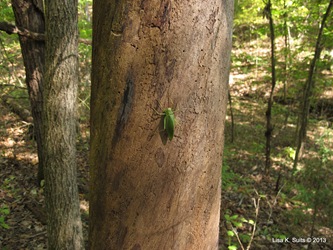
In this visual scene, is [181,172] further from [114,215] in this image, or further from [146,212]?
[114,215]

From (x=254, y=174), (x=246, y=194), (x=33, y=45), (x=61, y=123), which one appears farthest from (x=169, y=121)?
(x=254, y=174)

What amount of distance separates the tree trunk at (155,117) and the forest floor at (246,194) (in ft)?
8.02

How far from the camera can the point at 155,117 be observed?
934 millimetres

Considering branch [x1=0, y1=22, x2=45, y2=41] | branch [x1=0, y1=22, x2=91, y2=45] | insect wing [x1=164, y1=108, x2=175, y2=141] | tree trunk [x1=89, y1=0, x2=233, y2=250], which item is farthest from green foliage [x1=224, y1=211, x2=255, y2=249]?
branch [x1=0, y1=22, x2=45, y2=41]

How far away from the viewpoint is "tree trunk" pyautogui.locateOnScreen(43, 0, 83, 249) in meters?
3.79

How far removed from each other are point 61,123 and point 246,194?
195 inches

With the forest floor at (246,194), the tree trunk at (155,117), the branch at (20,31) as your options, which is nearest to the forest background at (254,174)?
the forest floor at (246,194)

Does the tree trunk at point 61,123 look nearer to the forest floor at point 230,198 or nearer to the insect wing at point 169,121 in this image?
the forest floor at point 230,198

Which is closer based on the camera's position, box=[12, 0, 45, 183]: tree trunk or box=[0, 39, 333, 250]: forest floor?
box=[12, 0, 45, 183]: tree trunk

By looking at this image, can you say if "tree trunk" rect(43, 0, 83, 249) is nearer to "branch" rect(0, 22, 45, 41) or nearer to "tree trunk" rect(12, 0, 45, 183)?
"branch" rect(0, 22, 45, 41)

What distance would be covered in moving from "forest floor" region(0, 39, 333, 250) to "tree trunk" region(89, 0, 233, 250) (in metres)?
2.44

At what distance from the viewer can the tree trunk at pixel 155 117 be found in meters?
0.90

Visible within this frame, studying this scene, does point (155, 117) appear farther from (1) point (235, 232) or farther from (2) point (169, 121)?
(1) point (235, 232)

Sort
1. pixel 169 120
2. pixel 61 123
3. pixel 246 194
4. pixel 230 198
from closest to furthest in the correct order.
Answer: pixel 169 120 < pixel 61 123 < pixel 230 198 < pixel 246 194
